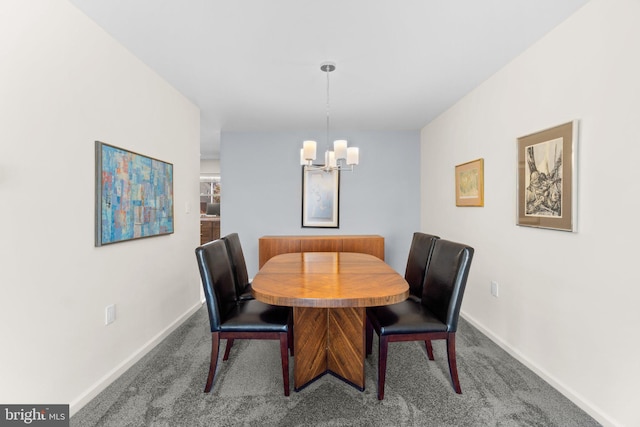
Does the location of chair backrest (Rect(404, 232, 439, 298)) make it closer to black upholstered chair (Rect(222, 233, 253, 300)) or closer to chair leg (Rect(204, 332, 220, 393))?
black upholstered chair (Rect(222, 233, 253, 300))

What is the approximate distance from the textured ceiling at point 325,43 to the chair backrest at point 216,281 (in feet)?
4.67

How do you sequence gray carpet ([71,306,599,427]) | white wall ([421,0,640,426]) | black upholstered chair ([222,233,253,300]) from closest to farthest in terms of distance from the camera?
white wall ([421,0,640,426]) < gray carpet ([71,306,599,427]) < black upholstered chair ([222,233,253,300])

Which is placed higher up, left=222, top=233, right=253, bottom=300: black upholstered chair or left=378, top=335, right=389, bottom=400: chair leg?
left=222, top=233, right=253, bottom=300: black upholstered chair

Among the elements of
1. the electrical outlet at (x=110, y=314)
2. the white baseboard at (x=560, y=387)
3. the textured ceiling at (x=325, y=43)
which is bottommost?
the white baseboard at (x=560, y=387)

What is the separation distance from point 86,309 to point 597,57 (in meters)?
3.33

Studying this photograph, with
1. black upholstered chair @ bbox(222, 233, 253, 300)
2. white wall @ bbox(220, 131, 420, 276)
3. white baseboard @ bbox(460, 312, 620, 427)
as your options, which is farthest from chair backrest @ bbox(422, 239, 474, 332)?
white wall @ bbox(220, 131, 420, 276)

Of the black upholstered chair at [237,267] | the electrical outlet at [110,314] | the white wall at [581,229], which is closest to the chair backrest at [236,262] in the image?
the black upholstered chair at [237,267]

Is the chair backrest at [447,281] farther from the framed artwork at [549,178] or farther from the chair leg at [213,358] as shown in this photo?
the chair leg at [213,358]

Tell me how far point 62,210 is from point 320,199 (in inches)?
125

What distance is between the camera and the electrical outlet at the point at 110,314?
1.97 metres

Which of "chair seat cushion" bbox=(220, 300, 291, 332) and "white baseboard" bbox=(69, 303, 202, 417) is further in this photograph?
"chair seat cushion" bbox=(220, 300, 291, 332)

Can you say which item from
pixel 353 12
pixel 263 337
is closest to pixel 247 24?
pixel 353 12

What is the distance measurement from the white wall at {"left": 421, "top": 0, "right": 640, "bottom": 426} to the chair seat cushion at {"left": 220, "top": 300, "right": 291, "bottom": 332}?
176cm

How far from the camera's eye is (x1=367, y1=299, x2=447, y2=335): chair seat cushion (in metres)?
1.79
